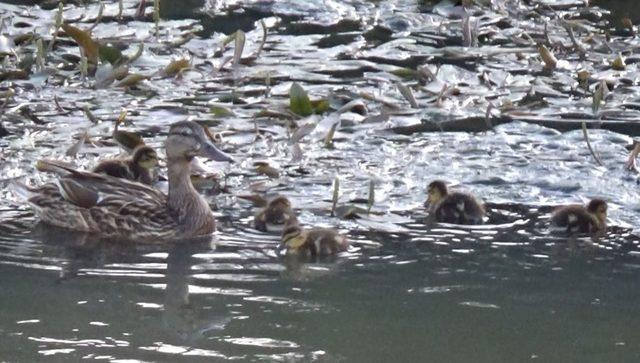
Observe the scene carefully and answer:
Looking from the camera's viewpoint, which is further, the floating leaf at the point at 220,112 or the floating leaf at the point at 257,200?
the floating leaf at the point at 220,112

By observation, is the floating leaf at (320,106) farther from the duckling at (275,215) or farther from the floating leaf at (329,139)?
the duckling at (275,215)

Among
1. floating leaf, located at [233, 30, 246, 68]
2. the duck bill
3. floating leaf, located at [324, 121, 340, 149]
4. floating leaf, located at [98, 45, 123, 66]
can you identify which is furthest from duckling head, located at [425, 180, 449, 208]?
floating leaf, located at [98, 45, 123, 66]

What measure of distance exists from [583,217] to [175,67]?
12.5 feet

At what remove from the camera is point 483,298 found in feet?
23.1

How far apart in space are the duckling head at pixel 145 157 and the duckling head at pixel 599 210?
2.36m

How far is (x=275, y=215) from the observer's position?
797cm

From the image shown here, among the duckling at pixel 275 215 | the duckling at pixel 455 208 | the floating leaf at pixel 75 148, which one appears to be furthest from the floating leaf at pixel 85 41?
the duckling at pixel 455 208

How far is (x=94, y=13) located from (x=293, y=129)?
10.8 ft

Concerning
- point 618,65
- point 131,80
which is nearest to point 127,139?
point 131,80

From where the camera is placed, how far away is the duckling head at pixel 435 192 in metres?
8.29

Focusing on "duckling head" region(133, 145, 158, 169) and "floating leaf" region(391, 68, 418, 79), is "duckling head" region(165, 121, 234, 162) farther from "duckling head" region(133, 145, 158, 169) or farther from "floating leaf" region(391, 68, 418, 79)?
"floating leaf" region(391, 68, 418, 79)

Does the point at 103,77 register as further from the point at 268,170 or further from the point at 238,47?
the point at 268,170

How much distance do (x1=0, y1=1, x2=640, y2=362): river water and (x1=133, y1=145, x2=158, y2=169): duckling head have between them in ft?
1.42

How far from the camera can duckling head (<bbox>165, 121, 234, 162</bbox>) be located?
8.34 metres
